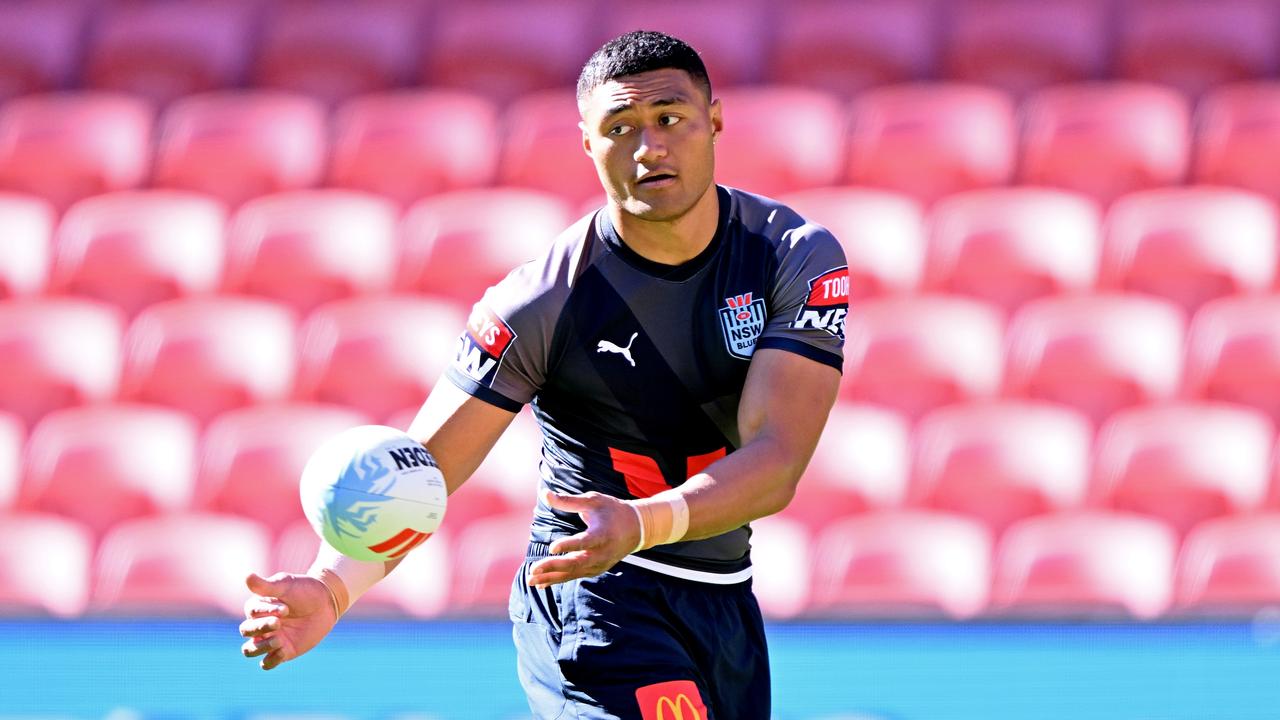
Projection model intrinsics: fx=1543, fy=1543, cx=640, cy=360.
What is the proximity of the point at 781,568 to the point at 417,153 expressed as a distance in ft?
9.12

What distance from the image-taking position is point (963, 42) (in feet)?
24.5

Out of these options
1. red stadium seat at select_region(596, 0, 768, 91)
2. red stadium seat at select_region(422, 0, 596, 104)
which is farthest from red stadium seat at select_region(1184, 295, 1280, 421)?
red stadium seat at select_region(422, 0, 596, 104)

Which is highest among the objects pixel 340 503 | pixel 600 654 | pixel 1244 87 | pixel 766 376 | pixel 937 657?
pixel 1244 87

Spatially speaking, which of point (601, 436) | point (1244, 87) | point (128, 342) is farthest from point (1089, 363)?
point (128, 342)

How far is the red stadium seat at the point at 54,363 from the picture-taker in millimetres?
6688

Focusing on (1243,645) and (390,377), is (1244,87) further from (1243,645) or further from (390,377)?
(390,377)

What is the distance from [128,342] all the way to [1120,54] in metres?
4.79

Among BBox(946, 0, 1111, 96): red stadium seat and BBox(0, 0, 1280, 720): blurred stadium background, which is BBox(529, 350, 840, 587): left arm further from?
BBox(946, 0, 1111, 96): red stadium seat

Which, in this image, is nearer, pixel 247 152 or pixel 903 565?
pixel 903 565

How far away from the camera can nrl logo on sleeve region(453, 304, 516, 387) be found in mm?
3086

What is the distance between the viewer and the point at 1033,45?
7375mm

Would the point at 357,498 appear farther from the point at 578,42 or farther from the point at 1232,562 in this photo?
the point at 578,42

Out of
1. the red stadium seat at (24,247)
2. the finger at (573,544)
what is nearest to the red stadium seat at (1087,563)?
the finger at (573,544)

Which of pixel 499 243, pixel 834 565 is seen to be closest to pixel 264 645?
pixel 834 565
